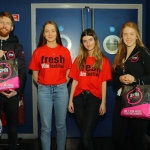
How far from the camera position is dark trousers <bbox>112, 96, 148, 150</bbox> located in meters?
2.20

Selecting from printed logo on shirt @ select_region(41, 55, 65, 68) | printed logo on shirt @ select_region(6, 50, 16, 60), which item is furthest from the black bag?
printed logo on shirt @ select_region(6, 50, 16, 60)

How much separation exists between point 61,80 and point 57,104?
0.28 m

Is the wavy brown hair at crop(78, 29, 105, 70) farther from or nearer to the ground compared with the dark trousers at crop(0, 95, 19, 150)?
farther from the ground

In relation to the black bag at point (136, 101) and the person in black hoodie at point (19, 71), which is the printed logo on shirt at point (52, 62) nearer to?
the person in black hoodie at point (19, 71)

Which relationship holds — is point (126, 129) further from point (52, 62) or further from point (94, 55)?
point (52, 62)

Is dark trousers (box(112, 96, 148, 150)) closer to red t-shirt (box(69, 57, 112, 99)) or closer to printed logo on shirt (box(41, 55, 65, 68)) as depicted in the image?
red t-shirt (box(69, 57, 112, 99))

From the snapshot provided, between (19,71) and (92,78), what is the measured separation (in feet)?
2.71

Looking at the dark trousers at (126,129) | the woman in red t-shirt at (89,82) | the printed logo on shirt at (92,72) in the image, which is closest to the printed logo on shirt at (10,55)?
the woman in red t-shirt at (89,82)

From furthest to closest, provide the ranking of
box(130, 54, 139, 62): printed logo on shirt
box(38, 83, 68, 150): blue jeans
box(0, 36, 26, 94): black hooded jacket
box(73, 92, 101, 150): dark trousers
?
box(38, 83, 68, 150): blue jeans, box(0, 36, 26, 94): black hooded jacket, box(73, 92, 101, 150): dark trousers, box(130, 54, 139, 62): printed logo on shirt

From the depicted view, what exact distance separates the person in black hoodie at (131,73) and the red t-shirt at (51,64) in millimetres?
638

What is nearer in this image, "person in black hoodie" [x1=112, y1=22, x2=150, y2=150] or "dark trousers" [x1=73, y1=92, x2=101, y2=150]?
"person in black hoodie" [x1=112, y1=22, x2=150, y2=150]

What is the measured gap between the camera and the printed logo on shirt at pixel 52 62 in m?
2.70

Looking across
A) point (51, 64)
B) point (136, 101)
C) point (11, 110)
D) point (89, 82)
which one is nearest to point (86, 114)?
point (89, 82)

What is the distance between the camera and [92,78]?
8.57ft
